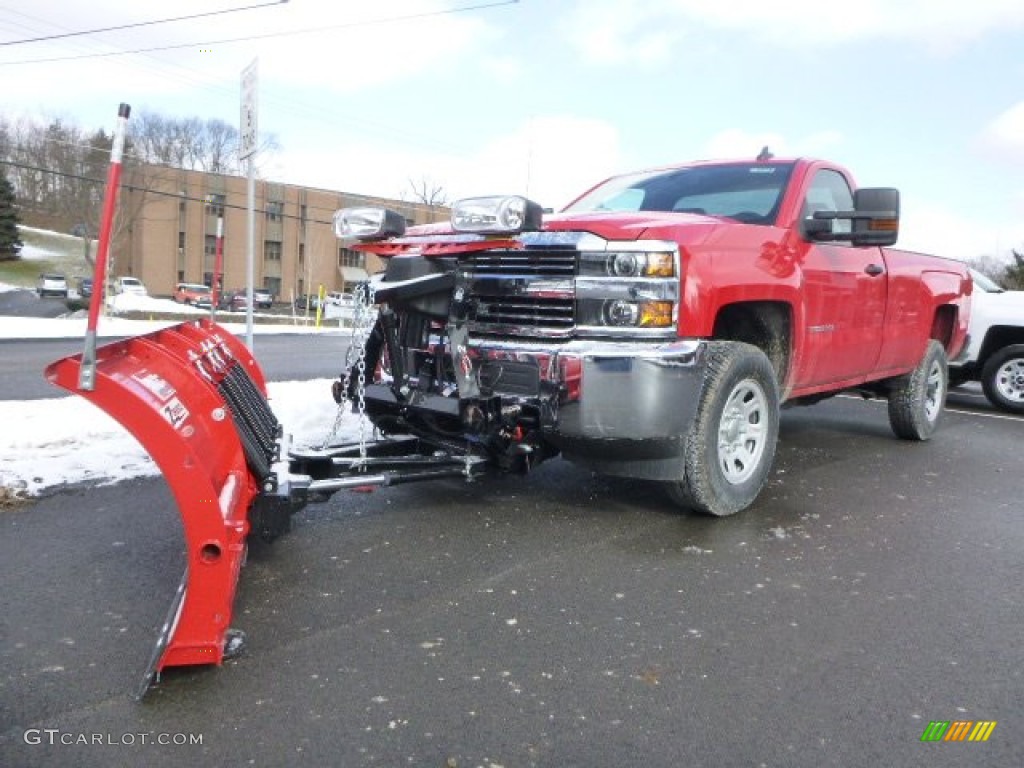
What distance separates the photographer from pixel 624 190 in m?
5.70

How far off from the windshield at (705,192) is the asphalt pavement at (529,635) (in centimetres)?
183

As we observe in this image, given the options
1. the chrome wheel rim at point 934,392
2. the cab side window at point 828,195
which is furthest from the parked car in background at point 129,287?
the cab side window at point 828,195

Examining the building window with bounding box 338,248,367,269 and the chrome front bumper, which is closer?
the chrome front bumper

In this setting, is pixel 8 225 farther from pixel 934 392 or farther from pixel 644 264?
pixel 644 264

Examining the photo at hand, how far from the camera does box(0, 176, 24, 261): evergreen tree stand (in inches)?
2746

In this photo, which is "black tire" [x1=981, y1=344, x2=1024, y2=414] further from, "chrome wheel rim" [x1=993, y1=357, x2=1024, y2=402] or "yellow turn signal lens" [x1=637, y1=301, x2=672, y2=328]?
"yellow turn signal lens" [x1=637, y1=301, x2=672, y2=328]

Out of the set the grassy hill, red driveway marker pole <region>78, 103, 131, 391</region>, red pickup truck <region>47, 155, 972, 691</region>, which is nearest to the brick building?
the grassy hill

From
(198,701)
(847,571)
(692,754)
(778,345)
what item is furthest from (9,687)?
(778,345)

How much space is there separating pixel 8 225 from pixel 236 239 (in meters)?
23.9

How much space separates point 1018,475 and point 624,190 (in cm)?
354

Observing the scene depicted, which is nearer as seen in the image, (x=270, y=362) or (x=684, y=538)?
(x=684, y=538)

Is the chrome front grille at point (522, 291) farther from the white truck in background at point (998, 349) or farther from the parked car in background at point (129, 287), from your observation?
the parked car in background at point (129, 287)

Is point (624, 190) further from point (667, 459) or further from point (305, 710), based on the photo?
point (305, 710)

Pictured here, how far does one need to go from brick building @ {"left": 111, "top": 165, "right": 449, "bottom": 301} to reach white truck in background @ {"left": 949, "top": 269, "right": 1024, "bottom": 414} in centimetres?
5298
